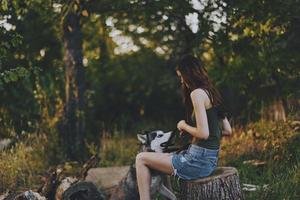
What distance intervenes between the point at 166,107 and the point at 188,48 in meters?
4.05

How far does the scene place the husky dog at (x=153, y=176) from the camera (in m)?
6.54

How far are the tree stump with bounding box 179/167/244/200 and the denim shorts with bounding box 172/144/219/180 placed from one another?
9 cm

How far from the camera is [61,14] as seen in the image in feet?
33.2

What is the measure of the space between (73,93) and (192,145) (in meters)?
4.36

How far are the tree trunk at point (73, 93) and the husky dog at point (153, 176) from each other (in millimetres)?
3182

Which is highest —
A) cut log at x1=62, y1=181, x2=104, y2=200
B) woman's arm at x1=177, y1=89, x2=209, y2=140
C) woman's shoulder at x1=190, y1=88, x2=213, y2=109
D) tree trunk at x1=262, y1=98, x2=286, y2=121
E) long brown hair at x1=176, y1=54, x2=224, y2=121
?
long brown hair at x1=176, y1=54, x2=224, y2=121

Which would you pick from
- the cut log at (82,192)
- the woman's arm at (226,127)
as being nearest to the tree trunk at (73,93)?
the cut log at (82,192)

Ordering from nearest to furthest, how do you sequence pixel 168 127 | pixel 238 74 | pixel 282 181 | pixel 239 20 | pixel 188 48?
pixel 282 181, pixel 239 20, pixel 238 74, pixel 188 48, pixel 168 127

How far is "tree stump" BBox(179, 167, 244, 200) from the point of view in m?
6.30

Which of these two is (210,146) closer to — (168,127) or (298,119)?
(298,119)

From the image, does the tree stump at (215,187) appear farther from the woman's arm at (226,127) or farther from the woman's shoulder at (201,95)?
the woman's shoulder at (201,95)

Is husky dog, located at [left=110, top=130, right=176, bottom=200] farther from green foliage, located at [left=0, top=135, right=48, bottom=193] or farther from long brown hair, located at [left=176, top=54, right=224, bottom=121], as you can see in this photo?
green foliage, located at [left=0, top=135, right=48, bottom=193]

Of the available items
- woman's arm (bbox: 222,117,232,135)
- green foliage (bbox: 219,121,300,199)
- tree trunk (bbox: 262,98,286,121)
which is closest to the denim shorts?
woman's arm (bbox: 222,117,232,135)

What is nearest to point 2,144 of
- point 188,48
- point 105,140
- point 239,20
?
point 105,140
